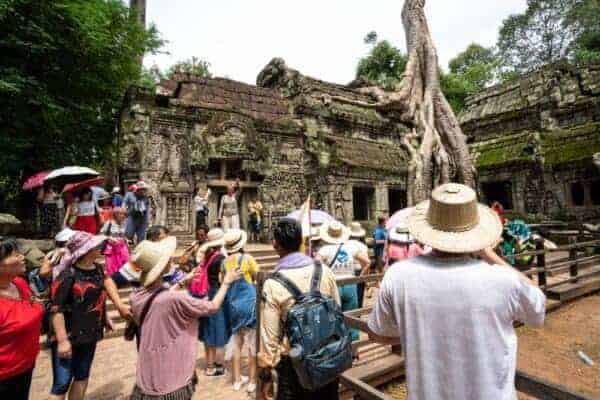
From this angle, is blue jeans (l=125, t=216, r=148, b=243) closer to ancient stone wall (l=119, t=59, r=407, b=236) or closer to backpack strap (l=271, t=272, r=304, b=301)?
ancient stone wall (l=119, t=59, r=407, b=236)

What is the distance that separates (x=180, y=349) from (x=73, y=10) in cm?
1045

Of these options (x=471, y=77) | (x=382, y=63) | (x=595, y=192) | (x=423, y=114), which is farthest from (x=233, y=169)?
(x=471, y=77)

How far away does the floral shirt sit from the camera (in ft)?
8.74

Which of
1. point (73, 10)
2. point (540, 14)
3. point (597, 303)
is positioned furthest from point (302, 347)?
point (540, 14)

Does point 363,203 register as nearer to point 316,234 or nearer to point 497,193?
point 497,193

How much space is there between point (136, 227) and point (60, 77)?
596 cm

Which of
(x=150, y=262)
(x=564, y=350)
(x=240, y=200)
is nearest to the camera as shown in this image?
(x=150, y=262)

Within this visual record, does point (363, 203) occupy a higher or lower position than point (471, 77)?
lower

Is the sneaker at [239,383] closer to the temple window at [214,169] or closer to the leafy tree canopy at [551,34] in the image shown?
the temple window at [214,169]

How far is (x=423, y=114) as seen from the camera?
22.4ft

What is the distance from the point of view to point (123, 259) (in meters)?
5.06

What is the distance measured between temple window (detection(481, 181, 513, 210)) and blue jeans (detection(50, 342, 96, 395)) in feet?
61.6

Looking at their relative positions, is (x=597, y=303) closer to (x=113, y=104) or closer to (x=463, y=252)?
(x=463, y=252)

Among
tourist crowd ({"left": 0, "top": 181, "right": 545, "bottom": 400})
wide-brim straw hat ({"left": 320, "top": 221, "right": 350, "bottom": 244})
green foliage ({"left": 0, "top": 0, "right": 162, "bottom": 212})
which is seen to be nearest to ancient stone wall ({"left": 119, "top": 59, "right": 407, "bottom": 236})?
green foliage ({"left": 0, "top": 0, "right": 162, "bottom": 212})
